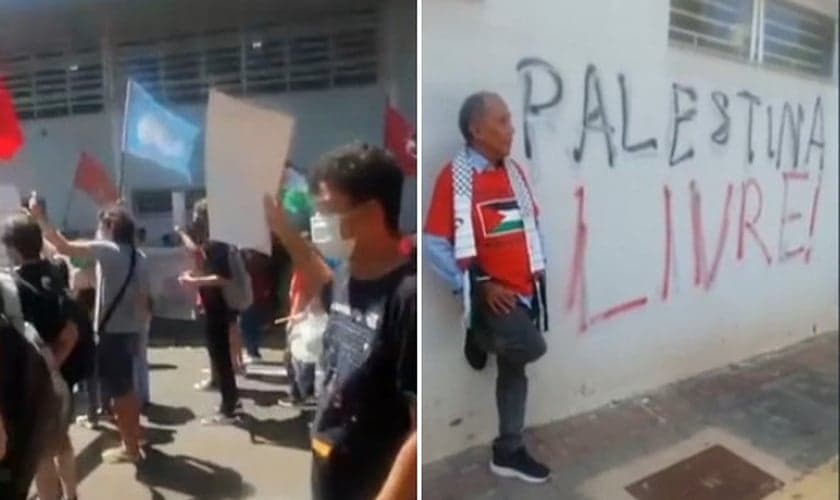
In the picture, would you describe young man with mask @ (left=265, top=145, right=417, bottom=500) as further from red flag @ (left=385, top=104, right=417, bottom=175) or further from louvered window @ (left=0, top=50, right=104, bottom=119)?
louvered window @ (left=0, top=50, right=104, bottom=119)

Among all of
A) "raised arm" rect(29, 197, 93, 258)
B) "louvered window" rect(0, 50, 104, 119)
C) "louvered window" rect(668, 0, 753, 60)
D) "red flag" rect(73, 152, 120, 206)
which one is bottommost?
"raised arm" rect(29, 197, 93, 258)

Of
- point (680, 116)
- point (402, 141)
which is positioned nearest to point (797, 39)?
point (680, 116)

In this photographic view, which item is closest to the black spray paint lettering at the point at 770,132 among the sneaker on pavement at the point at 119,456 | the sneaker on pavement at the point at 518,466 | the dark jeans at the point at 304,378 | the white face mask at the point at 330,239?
the sneaker on pavement at the point at 518,466

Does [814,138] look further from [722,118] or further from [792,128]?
[722,118]

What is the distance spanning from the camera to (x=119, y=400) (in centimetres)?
138

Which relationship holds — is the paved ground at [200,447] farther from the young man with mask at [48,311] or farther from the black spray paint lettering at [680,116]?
the black spray paint lettering at [680,116]

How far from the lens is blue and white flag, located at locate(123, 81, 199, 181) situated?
1287 mm

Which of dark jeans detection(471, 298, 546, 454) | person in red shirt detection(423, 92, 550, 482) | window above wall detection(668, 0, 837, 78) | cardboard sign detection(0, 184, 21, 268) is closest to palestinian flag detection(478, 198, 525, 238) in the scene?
person in red shirt detection(423, 92, 550, 482)

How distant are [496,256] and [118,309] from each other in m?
0.59

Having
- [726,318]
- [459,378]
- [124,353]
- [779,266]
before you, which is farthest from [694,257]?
[124,353]

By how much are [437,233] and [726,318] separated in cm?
74

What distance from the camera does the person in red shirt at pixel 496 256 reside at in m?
1.29

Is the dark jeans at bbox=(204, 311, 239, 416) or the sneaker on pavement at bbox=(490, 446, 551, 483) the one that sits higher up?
the dark jeans at bbox=(204, 311, 239, 416)

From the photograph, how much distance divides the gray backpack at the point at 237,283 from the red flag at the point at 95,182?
199mm
